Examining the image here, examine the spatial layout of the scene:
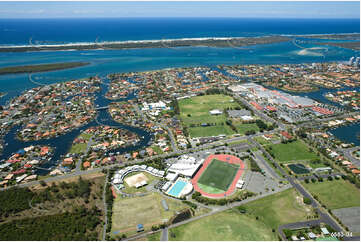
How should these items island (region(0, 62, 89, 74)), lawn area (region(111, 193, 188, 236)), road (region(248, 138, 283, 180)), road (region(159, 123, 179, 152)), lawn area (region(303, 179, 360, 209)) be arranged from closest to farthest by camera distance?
lawn area (region(111, 193, 188, 236)) < lawn area (region(303, 179, 360, 209)) < road (region(248, 138, 283, 180)) < road (region(159, 123, 179, 152)) < island (region(0, 62, 89, 74))

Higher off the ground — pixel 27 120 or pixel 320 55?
pixel 320 55

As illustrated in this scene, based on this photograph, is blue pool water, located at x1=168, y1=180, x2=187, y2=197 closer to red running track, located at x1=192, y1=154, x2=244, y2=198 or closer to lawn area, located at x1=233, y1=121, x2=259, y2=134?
red running track, located at x1=192, y1=154, x2=244, y2=198

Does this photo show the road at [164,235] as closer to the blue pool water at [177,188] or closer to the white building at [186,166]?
the blue pool water at [177,188]

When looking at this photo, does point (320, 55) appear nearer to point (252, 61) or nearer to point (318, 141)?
point (252, 61)

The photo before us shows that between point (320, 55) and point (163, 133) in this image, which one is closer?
point (163, 133)

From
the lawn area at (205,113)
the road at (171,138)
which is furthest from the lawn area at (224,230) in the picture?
the lawn area at (205,113)

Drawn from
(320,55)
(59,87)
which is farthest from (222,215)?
(320,55)

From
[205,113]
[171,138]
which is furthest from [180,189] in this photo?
[205,113]

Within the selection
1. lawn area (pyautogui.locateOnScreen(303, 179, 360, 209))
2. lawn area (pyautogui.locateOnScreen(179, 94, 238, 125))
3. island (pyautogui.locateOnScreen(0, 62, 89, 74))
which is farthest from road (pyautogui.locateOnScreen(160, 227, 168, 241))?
island (pyautogui.locateOnScreen(0, 62, 89, 74))
